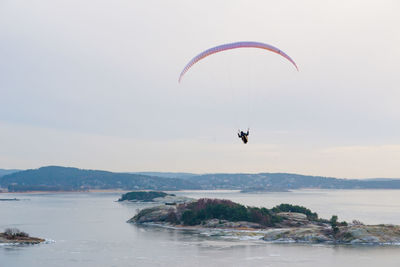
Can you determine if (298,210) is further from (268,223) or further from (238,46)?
(238,46)

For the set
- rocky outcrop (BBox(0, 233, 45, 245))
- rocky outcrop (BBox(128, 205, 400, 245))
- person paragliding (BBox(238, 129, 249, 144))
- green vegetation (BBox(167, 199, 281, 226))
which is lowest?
rocky outcrop (BBox(0, 233, 45, 245))

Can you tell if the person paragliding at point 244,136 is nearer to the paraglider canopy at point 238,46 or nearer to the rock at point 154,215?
the paraglider canopy at point 238,46

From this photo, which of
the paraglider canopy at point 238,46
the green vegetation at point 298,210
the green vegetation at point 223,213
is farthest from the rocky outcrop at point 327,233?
the paraglider canopy at point 238,46

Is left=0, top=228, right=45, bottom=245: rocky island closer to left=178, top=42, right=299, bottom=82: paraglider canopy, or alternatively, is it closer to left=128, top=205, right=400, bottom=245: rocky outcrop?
left=128, top=205, right=400, bottom=245: rocky outcrop

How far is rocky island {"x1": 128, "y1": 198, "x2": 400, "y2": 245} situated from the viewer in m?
85.6

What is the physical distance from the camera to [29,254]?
235 feet

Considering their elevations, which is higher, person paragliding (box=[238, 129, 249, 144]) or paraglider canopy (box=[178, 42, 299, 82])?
paraglider canopy (box=[178, 42, 299, 82])

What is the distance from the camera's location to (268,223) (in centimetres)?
10688

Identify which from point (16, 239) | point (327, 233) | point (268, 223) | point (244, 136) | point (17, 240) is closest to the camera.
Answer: point (244, 136)

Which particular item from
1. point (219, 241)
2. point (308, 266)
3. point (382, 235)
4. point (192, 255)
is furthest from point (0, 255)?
point (382, 235)

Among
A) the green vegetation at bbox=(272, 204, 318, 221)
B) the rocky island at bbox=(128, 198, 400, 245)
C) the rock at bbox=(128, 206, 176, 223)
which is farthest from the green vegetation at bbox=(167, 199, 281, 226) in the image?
the green vegetation at bbox=(272, 204, 318, 221)

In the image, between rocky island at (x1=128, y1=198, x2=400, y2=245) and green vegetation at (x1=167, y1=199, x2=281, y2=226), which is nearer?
rocky island at (x1=128, y1=198, x2=400, y2=245)

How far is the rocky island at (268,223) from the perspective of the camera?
8562cm

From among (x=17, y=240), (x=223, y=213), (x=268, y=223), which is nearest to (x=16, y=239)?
(x=17, y=240)
